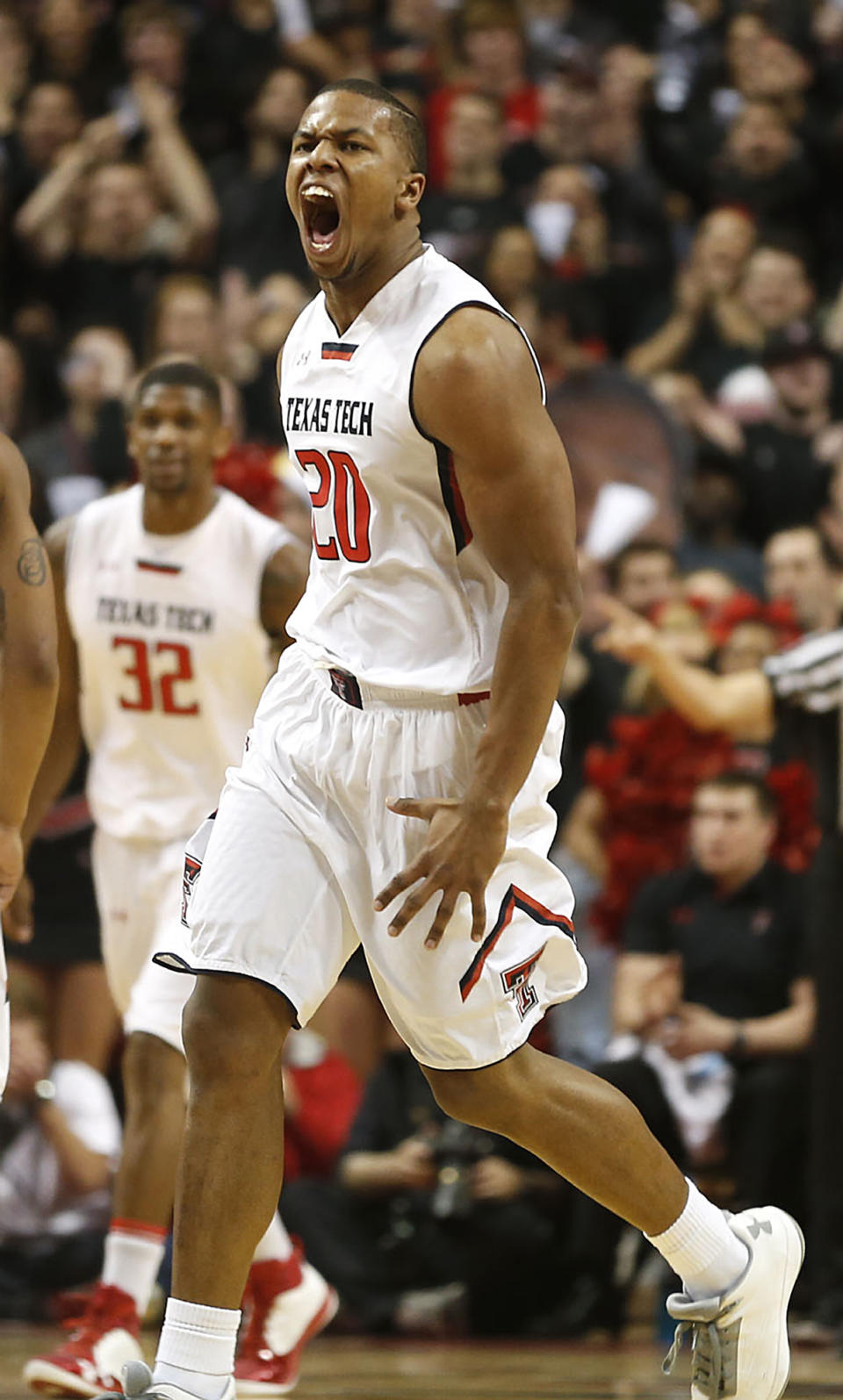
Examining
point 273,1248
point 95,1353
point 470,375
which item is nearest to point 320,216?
point 470,375

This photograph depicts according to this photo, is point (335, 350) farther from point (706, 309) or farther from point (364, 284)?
point (706, 309)

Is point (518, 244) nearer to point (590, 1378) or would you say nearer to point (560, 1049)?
point (560, 1049)

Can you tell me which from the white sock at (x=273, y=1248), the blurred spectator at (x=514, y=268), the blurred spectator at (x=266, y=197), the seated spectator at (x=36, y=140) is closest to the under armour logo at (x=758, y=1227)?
the white sock at (x=273, y=1248)

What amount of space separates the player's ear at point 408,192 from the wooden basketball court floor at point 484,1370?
2.69 m

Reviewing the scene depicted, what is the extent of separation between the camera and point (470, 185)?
37.6ft

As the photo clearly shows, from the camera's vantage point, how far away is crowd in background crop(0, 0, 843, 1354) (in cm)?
708

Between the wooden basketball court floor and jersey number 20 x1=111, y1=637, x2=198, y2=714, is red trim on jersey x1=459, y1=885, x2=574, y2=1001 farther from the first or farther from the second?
jersey number 20 x1=111, y1=637, x2=198, y2=714

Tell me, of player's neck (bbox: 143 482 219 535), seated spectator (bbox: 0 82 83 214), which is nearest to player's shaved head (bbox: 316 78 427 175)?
player's neck (bbox: 143 482 219 535)

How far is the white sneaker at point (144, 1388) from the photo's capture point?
12.4 feet

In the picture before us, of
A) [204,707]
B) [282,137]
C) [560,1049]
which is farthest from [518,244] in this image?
[204,707]

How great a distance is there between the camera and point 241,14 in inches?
512

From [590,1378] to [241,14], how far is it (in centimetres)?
948

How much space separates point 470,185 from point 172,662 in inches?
246

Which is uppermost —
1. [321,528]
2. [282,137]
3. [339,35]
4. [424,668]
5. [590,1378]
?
[339,35]
